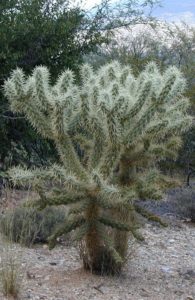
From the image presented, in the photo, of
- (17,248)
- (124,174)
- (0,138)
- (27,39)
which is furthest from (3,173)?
(124,174)

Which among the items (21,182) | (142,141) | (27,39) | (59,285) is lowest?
(59,285)

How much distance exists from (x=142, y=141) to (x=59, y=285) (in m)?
1.39

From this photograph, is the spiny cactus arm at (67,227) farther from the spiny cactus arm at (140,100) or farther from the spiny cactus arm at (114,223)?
the spiny cactus arm at (140,100)

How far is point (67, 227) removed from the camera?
534 centimetres

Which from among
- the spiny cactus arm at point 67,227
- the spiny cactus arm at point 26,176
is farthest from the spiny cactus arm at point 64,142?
the spiny cactus arm at point 67,227

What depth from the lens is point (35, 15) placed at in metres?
9.11

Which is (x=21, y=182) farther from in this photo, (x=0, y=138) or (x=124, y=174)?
(x=0, y=138)

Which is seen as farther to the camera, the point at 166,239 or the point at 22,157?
the point at 22,157

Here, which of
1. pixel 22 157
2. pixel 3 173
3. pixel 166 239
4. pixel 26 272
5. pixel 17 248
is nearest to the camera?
pixel 26 272

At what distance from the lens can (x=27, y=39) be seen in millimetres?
9086

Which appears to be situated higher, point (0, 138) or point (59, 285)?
point (0, 138)

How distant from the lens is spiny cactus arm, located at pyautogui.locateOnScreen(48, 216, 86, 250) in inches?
209

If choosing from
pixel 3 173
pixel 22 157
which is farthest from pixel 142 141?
pixel 22 157

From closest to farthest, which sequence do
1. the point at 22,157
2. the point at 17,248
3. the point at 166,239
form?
the point at 17,248
the point at 166,239
the point at 22,157
